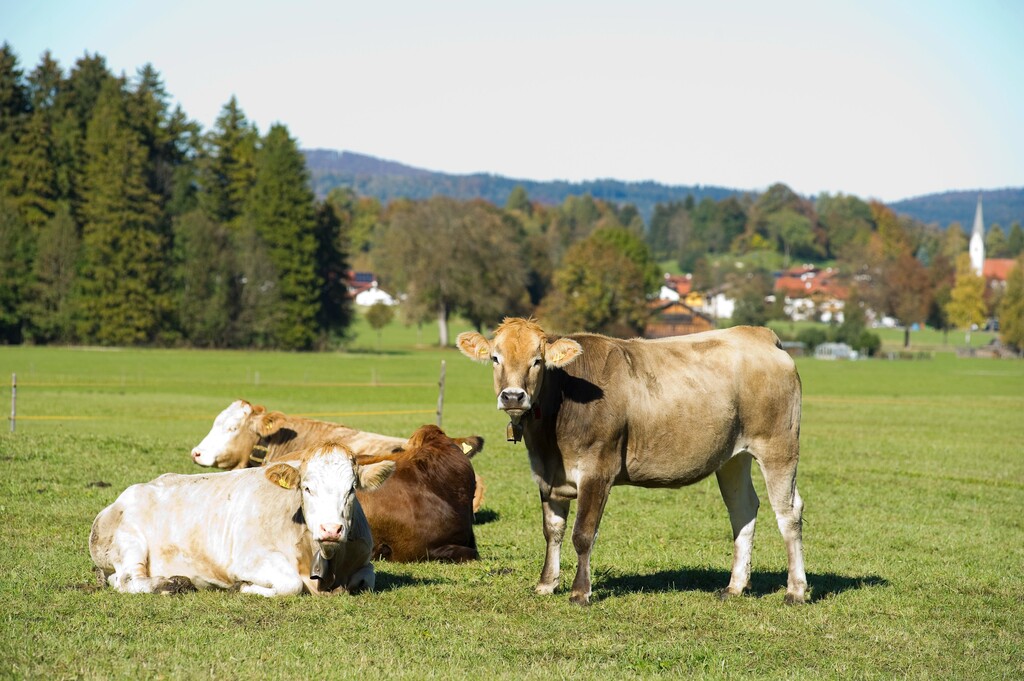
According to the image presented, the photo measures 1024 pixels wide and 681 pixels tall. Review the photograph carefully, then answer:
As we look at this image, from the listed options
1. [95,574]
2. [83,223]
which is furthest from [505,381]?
[83,223]

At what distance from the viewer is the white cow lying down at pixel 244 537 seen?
30.0 feet

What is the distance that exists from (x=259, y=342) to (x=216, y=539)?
76.4 metres

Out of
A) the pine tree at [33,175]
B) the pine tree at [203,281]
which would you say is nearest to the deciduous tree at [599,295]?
the pine tree at [203,281]

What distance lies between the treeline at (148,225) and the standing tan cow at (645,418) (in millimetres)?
72066

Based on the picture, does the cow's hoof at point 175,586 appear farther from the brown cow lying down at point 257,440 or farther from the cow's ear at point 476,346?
the brown cow lying down at point 257,440

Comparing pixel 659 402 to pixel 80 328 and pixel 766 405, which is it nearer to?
pixel 766 405

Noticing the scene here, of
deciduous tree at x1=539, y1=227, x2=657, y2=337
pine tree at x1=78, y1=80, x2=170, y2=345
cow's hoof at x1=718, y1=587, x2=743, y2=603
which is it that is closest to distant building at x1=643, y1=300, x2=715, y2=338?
deciduous tree at x1=539, y1=227, x2=657, y2=337

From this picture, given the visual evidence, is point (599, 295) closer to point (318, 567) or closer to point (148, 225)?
point (148, 225)

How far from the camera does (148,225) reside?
80625 millimetres

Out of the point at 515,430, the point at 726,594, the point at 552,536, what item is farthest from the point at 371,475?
the point at 726,594

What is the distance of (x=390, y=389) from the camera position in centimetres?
4697

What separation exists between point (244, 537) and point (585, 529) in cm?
267

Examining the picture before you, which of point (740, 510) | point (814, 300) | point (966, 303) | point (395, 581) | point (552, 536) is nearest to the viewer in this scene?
point (552, 536)

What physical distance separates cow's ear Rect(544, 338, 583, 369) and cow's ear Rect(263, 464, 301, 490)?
2.13 metres
